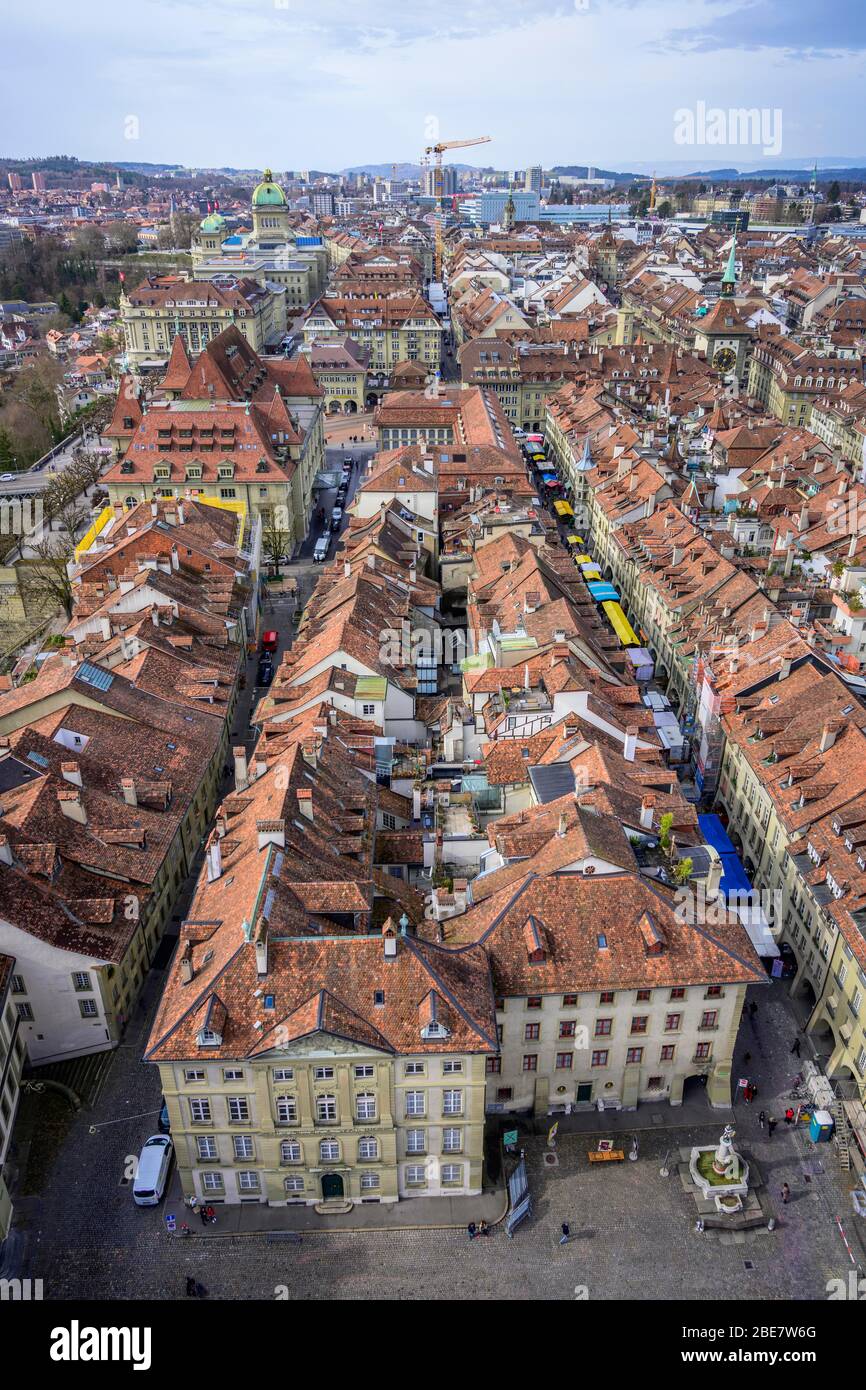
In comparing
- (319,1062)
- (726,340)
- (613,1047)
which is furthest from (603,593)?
(726,340)

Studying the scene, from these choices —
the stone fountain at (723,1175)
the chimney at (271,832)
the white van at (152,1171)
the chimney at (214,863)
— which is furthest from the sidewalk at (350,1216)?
the chimney at (271,832)

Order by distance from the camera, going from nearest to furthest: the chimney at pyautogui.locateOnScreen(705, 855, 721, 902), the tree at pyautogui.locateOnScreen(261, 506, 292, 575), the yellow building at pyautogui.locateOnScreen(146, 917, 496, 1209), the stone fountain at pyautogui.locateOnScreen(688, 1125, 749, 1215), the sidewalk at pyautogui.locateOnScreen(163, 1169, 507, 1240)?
1. the yellow building at pyautogui.locateOnScreen(146, 917, 496, 1209)
2. the sidewalk at pyautogui.locateOnScreen(163, 1169, 507, 1240)
3. the stone fountain at pyautogui.locateOnScreen(688, 1125, 749, 1215)
4. the chimney at pyautogui.locateOnScreen(705, 855, 721, 902)
5. the tree at pyautogui.locateOnScreen(261, 506, 292, 575)

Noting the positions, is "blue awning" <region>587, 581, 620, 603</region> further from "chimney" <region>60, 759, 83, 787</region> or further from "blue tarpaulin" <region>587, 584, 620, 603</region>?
"chimney" <region>60, 759, 83, 787</region>

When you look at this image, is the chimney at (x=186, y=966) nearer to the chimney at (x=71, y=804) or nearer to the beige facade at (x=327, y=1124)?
the beige facade at (x=327, y=1124)

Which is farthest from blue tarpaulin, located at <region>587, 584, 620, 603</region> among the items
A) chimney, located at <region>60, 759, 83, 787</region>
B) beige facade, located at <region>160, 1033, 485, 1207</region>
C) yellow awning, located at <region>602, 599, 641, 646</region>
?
beige facade, located at <region>160, 1033, 485, 1207</region>

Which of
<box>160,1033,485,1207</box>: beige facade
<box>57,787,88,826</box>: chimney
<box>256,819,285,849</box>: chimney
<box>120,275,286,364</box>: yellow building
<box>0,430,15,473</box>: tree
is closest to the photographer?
<box>160,1033,485,1207</box>: beige facade
